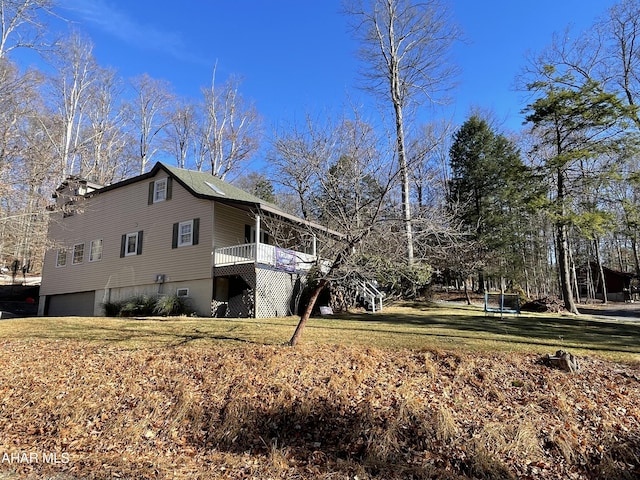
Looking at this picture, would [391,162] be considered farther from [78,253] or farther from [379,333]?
[78,253]

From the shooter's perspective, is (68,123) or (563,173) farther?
(68,123)

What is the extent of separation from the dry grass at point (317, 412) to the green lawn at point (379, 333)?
0.82 ft

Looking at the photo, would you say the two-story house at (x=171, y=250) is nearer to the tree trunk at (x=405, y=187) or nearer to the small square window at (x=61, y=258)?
the small square window at (x=61, y=258)

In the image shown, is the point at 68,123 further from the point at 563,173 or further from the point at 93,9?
the point at 563,173

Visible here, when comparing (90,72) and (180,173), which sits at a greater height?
(90,72)

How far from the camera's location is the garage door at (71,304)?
19047 mm

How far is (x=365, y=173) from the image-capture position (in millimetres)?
8367

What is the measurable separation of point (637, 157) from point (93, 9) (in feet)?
70.0

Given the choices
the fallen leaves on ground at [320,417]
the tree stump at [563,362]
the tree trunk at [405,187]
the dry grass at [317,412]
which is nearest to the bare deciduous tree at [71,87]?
the dry grass at [317,412]

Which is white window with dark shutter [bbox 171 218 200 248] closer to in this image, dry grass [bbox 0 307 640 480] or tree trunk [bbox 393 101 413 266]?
dry grass [bbox 0 307 640 480]

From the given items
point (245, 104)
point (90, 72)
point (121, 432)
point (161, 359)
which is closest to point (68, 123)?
point (90, 72)

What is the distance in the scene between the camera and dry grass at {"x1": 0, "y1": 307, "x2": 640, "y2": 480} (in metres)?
4.81

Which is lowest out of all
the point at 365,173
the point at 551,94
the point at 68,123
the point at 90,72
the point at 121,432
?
the point at 121,432

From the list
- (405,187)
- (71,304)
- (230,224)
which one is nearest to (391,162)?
(405,187)
